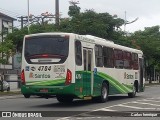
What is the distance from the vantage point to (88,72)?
2136cm

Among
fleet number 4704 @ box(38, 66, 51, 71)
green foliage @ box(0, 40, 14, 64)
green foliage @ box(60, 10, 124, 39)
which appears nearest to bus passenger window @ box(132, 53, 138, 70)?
fleet number 4704 @ box(38, 66, 51, 71)

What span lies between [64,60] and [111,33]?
31.8 meters

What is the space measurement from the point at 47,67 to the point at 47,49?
0.82 m

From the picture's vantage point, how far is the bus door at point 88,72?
68.8ft

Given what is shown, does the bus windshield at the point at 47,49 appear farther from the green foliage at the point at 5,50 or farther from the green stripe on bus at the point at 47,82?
the green foliage at the point at 5,50

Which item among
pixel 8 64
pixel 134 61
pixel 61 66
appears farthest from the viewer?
pixel 8 64

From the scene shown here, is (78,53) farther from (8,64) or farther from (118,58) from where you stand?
(8,64)

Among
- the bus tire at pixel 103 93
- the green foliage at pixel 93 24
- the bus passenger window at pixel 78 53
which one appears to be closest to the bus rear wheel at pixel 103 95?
the bus tire at pixel 103 93

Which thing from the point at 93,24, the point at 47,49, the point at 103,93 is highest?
the point at 93,24

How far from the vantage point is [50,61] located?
65.9 feet

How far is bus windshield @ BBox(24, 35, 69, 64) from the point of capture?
2006 cm

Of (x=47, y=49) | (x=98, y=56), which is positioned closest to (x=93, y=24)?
(x=98, y=56)

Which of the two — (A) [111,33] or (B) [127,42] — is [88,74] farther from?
(B) [127,42]

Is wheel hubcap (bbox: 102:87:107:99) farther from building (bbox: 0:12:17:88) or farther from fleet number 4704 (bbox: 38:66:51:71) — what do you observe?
building (bbox: 0:12:17:88)
